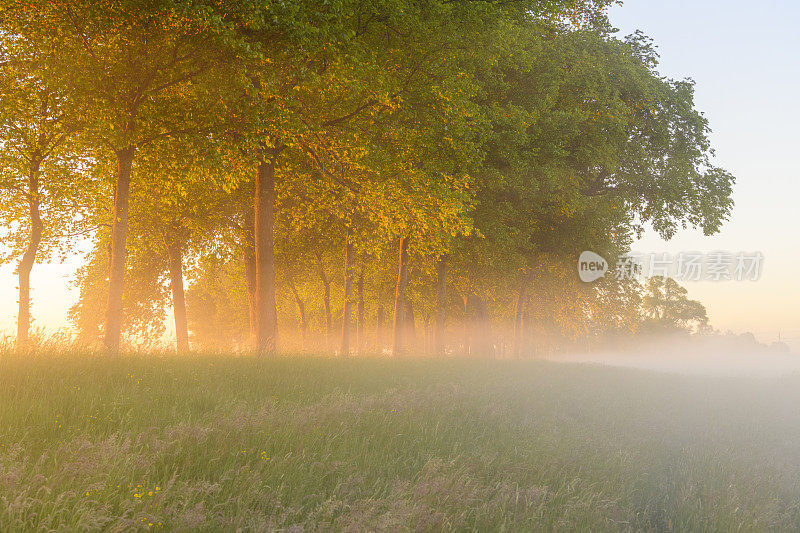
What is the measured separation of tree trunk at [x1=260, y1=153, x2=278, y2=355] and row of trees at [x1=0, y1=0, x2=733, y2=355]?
0.23 ft

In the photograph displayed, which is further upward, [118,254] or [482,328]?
[118,254]

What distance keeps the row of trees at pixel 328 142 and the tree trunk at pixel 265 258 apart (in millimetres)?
69

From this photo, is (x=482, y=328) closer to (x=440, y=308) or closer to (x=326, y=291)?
(x=440, y=308)

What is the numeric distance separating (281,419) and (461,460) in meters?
2.61

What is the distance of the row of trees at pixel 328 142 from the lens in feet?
41.9

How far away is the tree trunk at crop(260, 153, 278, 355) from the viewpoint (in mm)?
16812

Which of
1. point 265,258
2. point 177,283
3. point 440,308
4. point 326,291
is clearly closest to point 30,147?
point 265,258

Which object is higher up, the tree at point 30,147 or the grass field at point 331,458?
the tree at point 30,147

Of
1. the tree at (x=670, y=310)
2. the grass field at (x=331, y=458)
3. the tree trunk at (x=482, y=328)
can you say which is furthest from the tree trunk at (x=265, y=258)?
the tree at (x=670, y=310)

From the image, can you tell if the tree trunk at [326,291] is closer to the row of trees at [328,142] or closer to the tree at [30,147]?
the row of trees at [328,142]

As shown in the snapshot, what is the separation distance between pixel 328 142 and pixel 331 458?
12669 mm

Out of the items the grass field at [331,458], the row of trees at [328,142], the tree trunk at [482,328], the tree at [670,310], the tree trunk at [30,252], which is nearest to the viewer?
the grass field at [331,458]

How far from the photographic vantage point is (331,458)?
21.8ft

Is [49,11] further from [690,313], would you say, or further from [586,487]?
[690,313]
